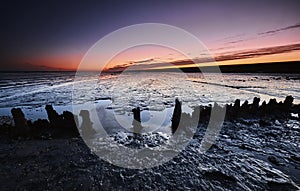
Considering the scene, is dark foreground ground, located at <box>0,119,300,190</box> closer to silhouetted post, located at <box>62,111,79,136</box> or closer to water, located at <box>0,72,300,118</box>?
silhouetted post, located at <box>62,111,79,136</box>

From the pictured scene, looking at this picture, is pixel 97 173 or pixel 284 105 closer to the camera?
pixel 97 173

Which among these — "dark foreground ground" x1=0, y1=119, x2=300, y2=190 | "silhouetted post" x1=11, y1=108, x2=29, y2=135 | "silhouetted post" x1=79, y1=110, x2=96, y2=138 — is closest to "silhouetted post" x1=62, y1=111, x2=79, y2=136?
"silhouetted post" x1=79, y1=110, x2=96, y2=138

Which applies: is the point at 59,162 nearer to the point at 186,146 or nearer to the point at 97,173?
the point at 97,173

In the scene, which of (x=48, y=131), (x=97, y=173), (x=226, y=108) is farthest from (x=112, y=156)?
(x=226, y=108)

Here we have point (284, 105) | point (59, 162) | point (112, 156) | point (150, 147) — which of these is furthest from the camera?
point (284, 105)

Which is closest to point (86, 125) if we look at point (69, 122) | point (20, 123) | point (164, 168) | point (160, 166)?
point (69, 122)

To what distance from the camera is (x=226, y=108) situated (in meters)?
10.9

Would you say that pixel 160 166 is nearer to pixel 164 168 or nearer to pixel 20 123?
pixel 164 168

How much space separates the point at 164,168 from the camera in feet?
18.1

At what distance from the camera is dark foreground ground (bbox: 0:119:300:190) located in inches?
185

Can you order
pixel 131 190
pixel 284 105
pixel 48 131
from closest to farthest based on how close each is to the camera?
pixel 131 190
pixel 48 131
pixel 284 105

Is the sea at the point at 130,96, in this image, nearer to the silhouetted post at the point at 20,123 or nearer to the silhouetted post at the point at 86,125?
the silhouetted post at the point at 86,125

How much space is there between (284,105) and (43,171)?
48.4ft

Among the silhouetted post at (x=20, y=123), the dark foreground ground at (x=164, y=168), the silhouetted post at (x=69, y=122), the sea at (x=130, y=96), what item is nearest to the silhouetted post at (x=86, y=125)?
the silhouetted post at (x=69, y=122)
